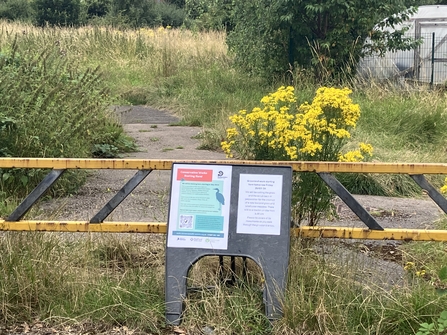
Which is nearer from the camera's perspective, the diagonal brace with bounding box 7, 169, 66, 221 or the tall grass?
the tall grass

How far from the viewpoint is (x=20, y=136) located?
6.42 meters

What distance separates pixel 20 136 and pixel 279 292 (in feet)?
13.5

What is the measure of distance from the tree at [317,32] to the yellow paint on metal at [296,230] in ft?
32.2

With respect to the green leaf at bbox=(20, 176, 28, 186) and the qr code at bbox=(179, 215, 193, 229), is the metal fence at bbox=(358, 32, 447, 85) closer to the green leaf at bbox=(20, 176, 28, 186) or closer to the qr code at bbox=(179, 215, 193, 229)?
the green leaf at bbox=(20, 176, 28, 186)

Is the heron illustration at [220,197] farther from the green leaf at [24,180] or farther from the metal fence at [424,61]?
the metal fence at [424,61]

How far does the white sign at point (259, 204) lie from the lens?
3535 mm

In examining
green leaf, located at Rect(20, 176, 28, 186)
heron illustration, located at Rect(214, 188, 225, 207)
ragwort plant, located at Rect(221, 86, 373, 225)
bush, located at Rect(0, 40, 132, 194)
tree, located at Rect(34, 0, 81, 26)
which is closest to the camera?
heron illustration, located at Rect(214, 188, 225, 207)

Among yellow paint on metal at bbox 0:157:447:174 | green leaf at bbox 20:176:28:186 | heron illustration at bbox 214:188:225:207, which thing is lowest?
green leaf at bbox 20:176:28:186

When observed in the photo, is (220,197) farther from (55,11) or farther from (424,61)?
(55,11)

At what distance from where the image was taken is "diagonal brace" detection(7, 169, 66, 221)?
371 cm

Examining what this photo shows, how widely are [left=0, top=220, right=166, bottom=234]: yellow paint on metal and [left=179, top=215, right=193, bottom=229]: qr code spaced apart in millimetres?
180

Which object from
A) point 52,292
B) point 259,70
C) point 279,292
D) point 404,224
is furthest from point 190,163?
point 259,70

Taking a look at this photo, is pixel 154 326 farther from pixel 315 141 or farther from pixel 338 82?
pixel 338 82

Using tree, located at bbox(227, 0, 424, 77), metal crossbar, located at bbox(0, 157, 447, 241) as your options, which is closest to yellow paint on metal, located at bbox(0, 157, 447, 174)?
metal crossbar, located at bbox(0, 157, 447, 241)
